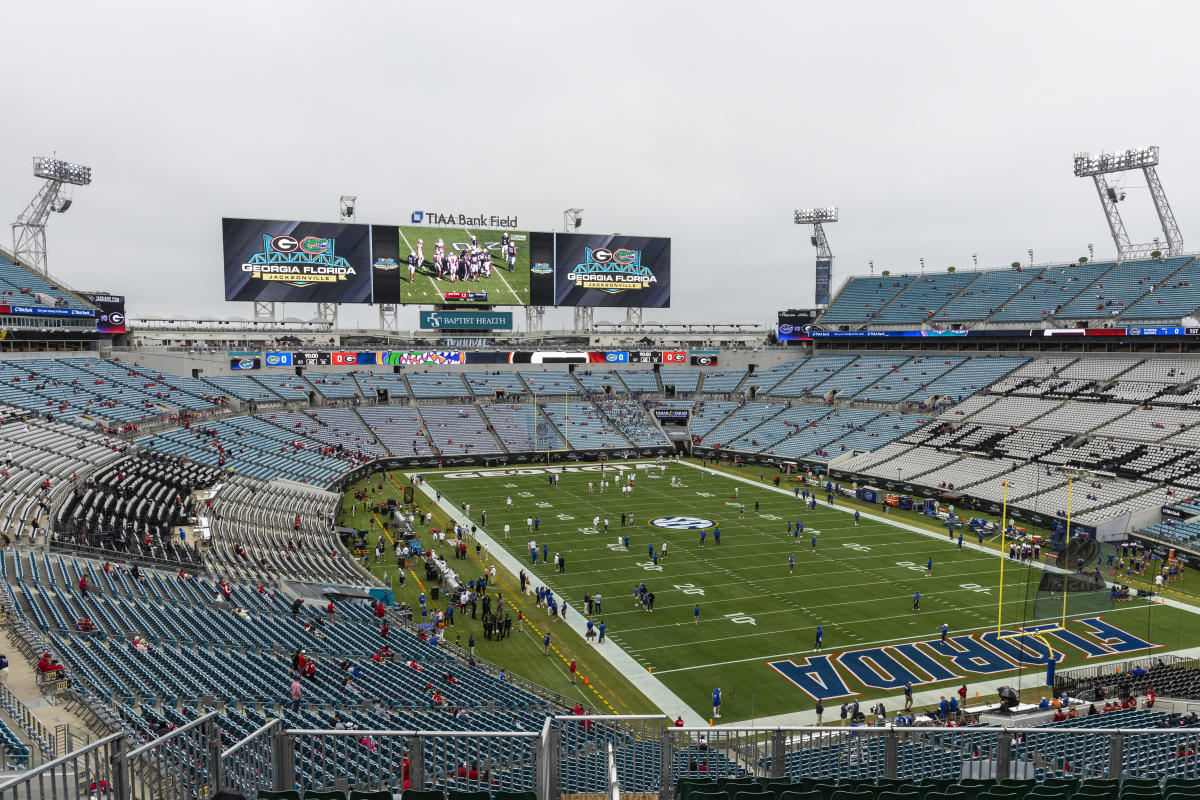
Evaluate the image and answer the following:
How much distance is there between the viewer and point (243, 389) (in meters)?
60.6

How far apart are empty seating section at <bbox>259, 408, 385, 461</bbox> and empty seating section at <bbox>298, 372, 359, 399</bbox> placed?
9.52ft

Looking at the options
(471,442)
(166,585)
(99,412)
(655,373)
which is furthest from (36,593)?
(655,373)

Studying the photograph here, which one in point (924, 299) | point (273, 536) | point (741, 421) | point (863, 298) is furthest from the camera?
point (863, 298)

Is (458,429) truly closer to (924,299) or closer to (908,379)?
(908,379)

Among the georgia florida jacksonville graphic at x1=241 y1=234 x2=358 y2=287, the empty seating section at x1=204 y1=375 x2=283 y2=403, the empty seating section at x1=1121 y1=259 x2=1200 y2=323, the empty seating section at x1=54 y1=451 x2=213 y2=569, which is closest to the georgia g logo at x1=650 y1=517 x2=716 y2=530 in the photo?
the empty seating section at x1=54 y1=451 x2=213 y2=569

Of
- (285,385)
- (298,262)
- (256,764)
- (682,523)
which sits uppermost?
(298,262)

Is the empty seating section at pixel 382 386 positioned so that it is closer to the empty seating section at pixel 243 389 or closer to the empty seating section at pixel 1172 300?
the empty seating section at pixel 243 389

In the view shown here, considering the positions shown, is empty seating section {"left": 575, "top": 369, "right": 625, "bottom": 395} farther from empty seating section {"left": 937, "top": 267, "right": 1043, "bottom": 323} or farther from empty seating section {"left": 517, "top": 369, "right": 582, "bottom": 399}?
empty seating section {"left": 937, "top": 267, "right": 1043, "bottom": 323}

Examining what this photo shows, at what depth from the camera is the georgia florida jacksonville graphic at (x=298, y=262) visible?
193 feet

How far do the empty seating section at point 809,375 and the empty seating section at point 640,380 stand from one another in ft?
28.9

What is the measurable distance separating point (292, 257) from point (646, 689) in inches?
1928

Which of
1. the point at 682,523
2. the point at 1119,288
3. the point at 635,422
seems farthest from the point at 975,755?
the point at 1119,288

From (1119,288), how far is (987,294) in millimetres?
9991

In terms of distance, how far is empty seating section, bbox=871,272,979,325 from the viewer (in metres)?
69.9
